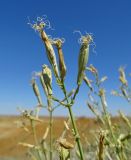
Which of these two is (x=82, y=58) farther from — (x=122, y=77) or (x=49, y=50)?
(x=122, y=77)

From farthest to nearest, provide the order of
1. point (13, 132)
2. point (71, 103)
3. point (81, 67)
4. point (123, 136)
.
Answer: point (13, 132), point (123, 136), point (81, 67), point (71, 103)

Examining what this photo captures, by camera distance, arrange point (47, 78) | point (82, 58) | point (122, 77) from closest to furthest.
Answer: point (82, 58), point (47, 78), point (122, 77)

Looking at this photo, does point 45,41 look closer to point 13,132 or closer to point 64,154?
point 64,154

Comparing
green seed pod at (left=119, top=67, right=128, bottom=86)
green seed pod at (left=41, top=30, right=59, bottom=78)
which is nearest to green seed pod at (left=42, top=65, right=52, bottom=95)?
green seed pod at (left=41, top=30, right=59, bottom=78)

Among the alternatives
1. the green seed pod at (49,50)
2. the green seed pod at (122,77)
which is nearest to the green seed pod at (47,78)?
the green seed pod at (49,50)

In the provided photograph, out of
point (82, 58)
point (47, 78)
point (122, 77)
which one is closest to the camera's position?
point (82, 58)

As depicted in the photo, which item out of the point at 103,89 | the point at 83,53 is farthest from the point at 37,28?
the point at 103,89

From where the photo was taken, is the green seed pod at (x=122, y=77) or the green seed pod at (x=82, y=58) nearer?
the green seed pod at (x=82, y=58)

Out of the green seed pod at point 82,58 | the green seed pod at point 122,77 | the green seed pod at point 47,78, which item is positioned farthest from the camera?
the green seed pod at point 122,77

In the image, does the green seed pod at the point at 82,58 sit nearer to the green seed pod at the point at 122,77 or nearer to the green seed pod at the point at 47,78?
the green seed pod at the point at 47,78

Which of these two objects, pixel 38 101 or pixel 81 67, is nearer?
pixel 81 67

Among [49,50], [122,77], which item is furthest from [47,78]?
[122,77]
